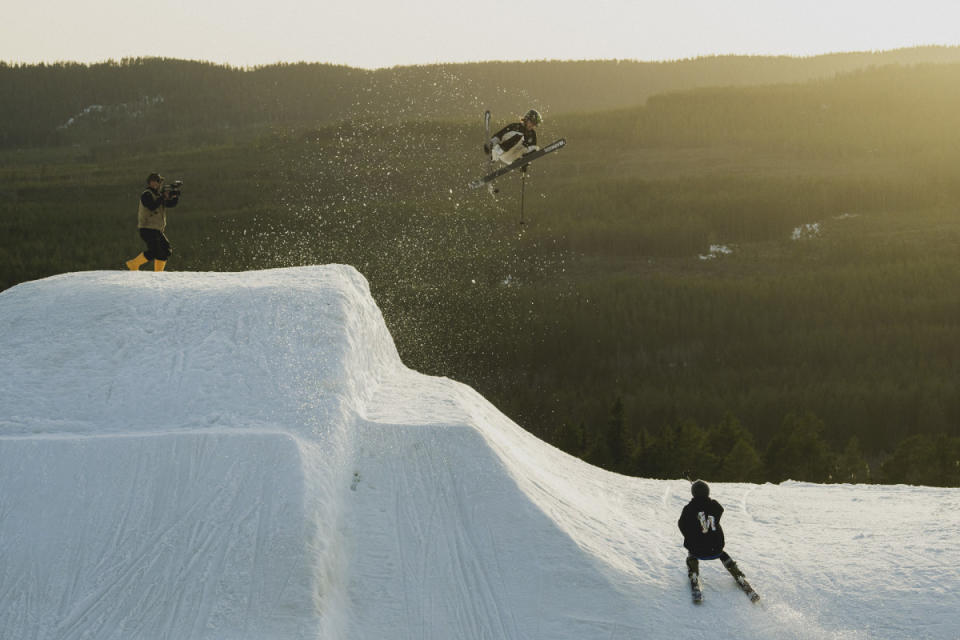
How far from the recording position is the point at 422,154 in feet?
526

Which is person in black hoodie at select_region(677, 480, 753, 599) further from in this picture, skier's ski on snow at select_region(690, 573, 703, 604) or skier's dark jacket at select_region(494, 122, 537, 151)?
skier's dark jacket at select_region(494, 122, 537, 151)

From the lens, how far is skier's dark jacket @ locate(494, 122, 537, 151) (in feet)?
62.5

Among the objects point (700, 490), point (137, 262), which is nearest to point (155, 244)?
point (137, 262)

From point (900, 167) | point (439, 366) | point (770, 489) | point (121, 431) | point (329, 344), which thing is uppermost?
point (900, 167)

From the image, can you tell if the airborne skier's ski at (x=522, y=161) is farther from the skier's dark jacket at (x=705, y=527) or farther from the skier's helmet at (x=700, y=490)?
the skier's dark jacket at (x=705, y=527)

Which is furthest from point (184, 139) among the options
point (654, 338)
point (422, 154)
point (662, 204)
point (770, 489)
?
point (770, 489)

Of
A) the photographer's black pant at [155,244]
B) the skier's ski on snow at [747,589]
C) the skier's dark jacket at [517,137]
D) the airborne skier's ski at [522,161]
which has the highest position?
the skier's dark jacket at [517,137]

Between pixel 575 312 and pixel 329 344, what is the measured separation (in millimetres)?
60946

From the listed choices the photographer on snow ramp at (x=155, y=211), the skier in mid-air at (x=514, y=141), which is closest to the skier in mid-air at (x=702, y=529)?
the skier in mid-air at (x=514, y=141)

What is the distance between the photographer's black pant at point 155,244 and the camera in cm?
1770

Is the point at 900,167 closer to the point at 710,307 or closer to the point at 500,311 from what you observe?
the point at 710,307

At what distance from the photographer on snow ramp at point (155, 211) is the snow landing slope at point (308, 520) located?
7.38ft

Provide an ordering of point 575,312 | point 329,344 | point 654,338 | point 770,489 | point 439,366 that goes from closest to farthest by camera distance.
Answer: point 329,344, point 770,489, point 439,366, point 654,338, point 575,312

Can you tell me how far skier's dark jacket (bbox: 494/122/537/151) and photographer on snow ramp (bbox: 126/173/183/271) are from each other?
21.4 feet
